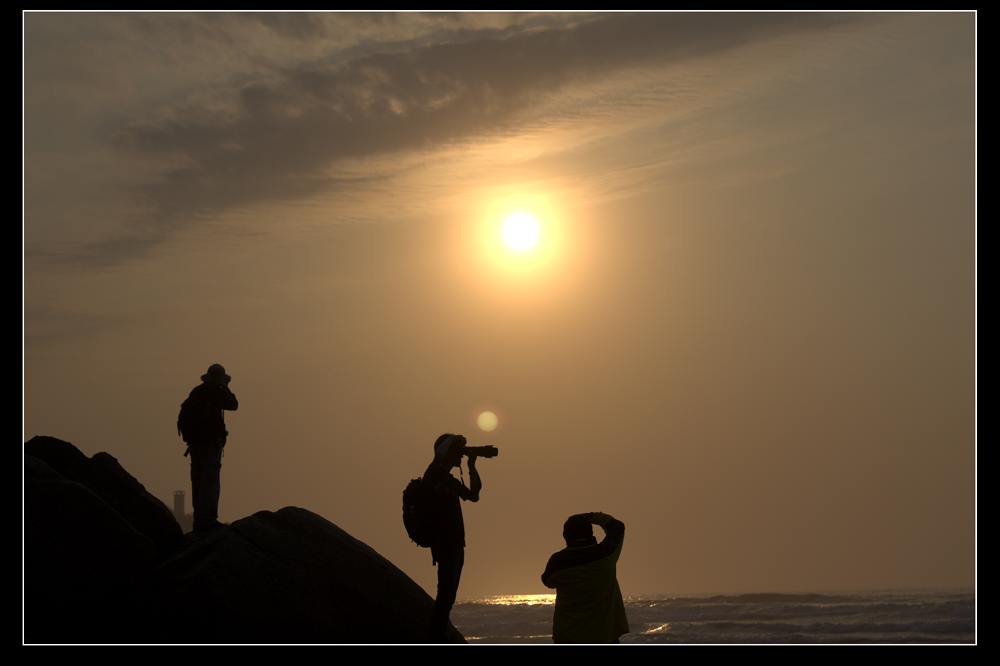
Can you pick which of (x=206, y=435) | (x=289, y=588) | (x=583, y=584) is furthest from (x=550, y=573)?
(x=206, y=435)

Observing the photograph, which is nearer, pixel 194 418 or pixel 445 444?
pixel 445 444

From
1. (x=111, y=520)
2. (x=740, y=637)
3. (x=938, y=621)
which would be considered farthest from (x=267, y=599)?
(x=938, y=621)

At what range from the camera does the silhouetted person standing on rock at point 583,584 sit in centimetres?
1242

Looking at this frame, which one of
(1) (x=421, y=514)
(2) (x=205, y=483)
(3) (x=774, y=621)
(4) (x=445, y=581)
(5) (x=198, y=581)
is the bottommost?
(3) (x=774, y=621)

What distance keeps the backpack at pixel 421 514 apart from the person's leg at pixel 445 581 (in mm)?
263

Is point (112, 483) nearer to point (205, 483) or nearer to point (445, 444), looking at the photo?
point (205, 483)

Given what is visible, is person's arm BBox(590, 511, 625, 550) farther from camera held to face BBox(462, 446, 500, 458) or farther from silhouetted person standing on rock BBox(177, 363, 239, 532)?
silhouetted person standing on rock BBox(177, 363, 239, 532)

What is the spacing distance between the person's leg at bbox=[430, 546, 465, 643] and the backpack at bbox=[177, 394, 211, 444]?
5082 millimetres

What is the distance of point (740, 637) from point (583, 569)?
45.4m

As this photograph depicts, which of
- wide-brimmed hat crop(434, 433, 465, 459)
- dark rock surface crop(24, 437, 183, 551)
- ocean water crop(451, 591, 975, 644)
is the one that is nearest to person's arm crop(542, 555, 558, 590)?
wide-brimmed hat crop(434, 433, 465, 459)

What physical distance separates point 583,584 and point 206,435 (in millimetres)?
7941

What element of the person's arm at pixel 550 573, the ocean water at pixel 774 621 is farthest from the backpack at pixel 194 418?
the ocean water at pixel 774 621

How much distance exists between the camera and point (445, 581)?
48.9 ft
